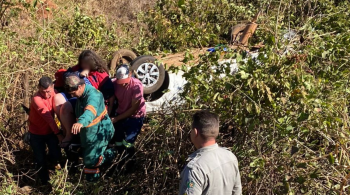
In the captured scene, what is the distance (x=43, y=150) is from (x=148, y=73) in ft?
7.49

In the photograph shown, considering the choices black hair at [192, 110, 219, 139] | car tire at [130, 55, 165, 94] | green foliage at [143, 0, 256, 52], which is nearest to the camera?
black hair at [192, 110, 219, 139]

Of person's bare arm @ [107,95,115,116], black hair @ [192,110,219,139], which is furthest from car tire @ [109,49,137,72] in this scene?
black hair @ [192,110,219,139]

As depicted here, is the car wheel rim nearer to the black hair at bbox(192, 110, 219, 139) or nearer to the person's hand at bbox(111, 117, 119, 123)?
the person's hand at bbox(111, 117, 119, 123)

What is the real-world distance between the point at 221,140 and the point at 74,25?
4797 millimetres

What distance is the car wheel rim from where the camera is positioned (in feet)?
22.7

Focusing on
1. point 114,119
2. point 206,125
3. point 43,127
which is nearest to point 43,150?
point 43,127

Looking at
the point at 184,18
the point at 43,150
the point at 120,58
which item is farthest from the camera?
the point at 184,18

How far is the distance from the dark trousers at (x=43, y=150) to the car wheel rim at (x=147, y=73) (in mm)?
2048

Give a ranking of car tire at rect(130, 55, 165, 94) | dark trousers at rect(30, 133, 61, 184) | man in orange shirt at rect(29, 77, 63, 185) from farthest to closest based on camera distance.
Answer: car tire at rect(130, 55, 165, 94) → dark trousers at rect(30, 133, 61, 184) → man in orange shirt at rect(29, 77, 63, 185)

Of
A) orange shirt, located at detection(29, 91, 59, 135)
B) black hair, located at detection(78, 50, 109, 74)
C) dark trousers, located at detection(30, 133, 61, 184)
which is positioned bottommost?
dark trousers, located at detection(30, 133, 61, 184)

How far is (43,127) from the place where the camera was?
5.16 meters

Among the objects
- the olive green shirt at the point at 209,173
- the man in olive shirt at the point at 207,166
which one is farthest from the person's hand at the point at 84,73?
the olive green shirt at the point at 209,173

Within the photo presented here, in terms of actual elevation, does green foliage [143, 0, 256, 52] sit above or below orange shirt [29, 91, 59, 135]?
above

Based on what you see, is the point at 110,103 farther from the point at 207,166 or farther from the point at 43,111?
the point at 207,166
